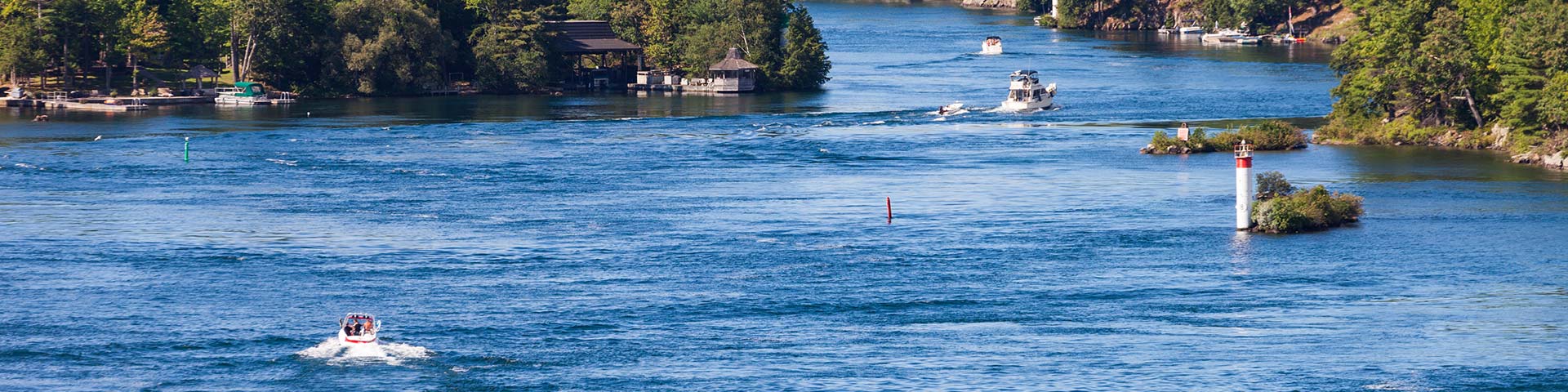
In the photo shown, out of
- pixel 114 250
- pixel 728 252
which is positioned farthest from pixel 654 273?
pixel 114 250

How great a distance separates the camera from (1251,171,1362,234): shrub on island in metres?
81.2

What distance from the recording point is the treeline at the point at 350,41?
161 metres

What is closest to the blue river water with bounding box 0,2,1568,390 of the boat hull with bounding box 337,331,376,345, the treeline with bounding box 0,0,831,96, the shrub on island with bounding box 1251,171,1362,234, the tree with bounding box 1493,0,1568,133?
the boat hull with bounding box 337,331,376,345

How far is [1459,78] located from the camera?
11081 cm

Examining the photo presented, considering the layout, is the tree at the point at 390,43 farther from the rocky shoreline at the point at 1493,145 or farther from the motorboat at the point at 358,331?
the motorboat at the point at 358,331

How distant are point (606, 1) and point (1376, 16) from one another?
327 feet

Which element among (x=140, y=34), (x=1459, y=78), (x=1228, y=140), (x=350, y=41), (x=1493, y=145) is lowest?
(x=1493, y=145)

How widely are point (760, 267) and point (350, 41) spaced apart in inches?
4064

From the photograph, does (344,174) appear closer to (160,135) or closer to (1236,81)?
Answer: (160,135)

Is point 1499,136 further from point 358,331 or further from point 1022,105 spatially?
point 358,331

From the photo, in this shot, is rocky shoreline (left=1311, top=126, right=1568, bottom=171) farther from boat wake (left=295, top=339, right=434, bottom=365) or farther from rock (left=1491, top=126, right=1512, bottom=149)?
boat wake (left=295, top=339, right=434, bottom=365)

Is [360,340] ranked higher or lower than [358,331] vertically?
lower

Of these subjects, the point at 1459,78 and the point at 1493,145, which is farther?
the point at 1493,145

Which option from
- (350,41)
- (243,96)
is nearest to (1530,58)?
(350,41)
